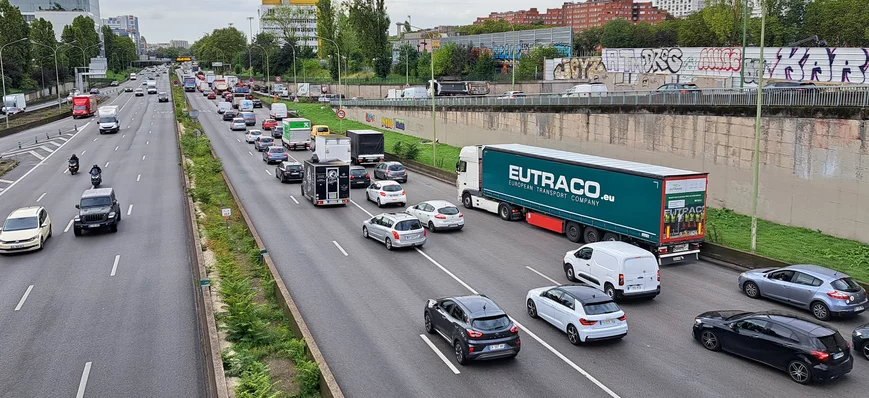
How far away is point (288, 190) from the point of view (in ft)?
139

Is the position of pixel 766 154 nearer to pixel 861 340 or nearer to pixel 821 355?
pixel 861 340

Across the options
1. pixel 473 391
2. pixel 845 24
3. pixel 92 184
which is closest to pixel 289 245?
pixel 473 391

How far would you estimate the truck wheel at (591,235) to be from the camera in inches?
1105

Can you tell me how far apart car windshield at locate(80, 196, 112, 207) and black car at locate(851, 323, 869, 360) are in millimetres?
29038

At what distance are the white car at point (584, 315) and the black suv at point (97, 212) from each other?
20615 mm

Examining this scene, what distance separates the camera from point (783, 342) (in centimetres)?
1623

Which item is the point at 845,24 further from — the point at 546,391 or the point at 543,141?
the point at 546,391

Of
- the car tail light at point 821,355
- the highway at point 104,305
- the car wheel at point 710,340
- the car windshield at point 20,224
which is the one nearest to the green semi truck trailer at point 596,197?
the car wheel at point 710,340

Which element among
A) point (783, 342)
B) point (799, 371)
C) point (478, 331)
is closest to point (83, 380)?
point (478, 331)

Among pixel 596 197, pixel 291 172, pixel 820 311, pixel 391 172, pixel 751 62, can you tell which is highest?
pixel 751 62

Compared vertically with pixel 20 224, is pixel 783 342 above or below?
below

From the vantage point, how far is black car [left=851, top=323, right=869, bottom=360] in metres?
17.3

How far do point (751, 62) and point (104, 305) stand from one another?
Result: 5589cm

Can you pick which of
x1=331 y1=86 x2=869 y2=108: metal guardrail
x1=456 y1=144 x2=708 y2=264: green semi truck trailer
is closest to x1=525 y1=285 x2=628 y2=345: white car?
x1=456 y1=144 x2=708 y2=264: green semi truck trailer
